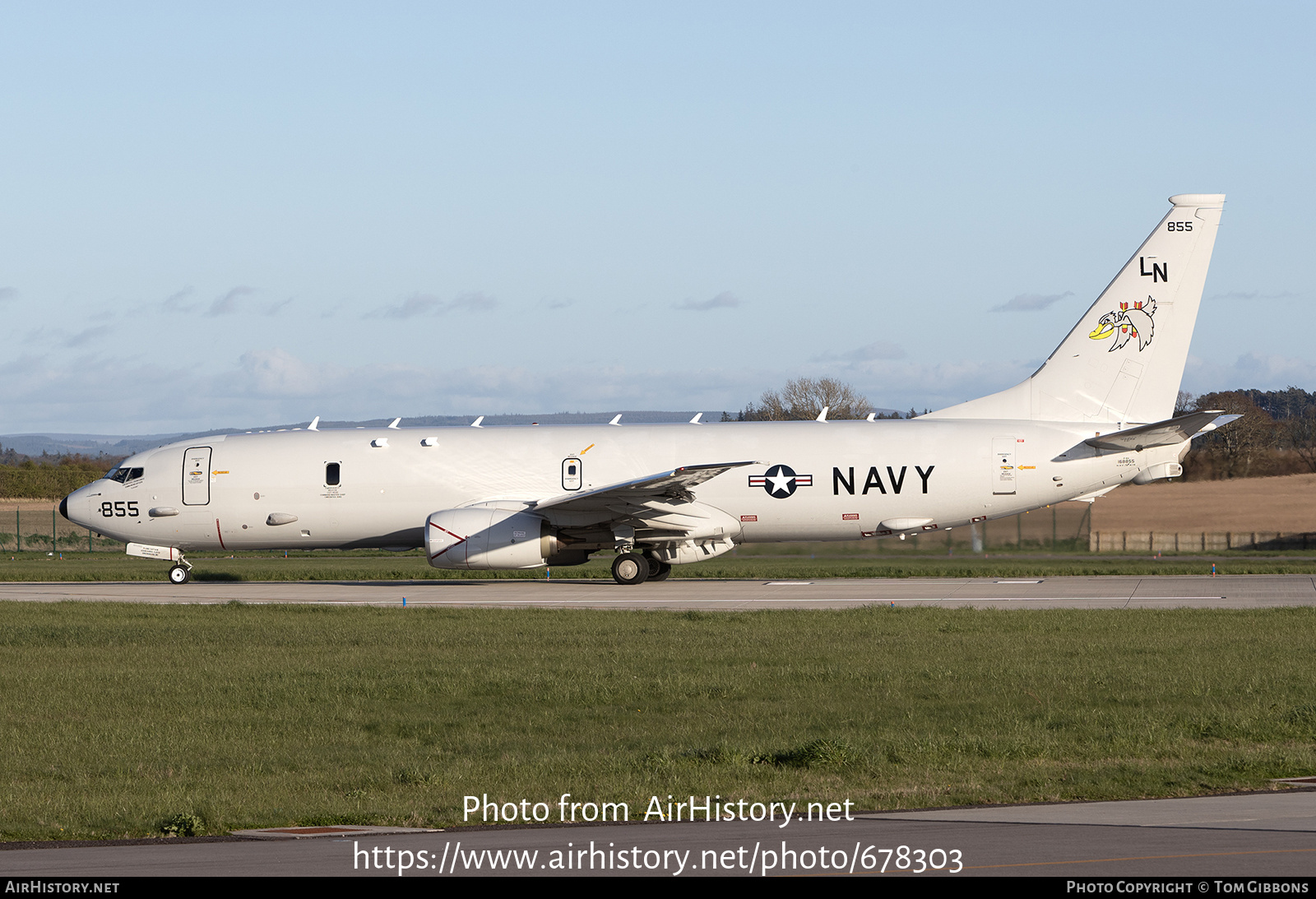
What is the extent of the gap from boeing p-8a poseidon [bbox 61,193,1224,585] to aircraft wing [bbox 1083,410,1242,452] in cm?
7

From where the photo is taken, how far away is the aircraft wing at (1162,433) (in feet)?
87.9

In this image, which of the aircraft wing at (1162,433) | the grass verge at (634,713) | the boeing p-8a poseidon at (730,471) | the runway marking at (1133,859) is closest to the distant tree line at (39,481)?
the boeing p-8a poseidon at (730,471)

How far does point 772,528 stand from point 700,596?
385 cm

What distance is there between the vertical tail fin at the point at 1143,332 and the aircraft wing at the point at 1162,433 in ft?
4.01

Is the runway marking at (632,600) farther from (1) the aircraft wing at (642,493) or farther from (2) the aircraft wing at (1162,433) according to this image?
(2) the aircraft wing at (1162,433)

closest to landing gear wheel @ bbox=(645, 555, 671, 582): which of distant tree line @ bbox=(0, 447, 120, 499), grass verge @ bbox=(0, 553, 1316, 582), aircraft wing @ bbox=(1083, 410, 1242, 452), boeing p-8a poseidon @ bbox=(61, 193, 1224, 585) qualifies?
boeing p-8a poseidon @ bbox=(61, 193, 1224, 585)

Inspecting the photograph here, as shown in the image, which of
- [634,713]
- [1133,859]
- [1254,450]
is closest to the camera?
[1133,859]

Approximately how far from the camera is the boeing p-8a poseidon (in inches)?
1109

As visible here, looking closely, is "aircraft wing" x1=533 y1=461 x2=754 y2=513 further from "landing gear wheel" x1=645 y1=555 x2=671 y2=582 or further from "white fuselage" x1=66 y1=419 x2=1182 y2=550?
"landing gear wheel" x1=645 y1=555 x2=671 y2=582

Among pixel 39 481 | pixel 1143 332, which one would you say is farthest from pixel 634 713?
pixel 39 481

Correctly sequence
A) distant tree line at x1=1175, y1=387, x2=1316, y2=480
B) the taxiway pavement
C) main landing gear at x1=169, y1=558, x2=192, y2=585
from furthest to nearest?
distant tree line at x1=1175, y1=387, x2=1316, y2=480 < main landing gear at x1=169, y1=558, x2=192, y2=585 < the taxiway pavement

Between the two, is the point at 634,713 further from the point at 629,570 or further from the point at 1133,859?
the point at 629,570

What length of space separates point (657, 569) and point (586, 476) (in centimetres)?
309

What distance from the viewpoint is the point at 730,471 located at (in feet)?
93.8
